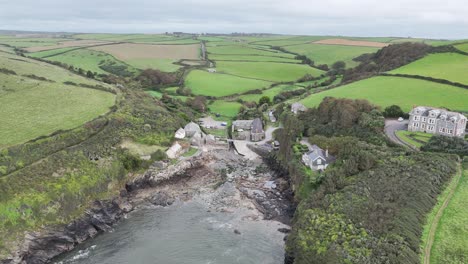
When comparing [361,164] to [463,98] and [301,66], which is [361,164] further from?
[301,66]

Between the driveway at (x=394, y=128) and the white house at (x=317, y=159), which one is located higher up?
the driveway at (x=394, y=128)

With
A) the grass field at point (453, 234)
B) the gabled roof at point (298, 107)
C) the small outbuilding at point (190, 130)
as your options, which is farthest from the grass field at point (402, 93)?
the grass field at point (453, 234)

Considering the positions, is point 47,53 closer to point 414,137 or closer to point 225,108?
point 225,108

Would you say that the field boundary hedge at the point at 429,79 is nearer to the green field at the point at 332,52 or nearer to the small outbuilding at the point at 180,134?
the green field at the point at 332,52

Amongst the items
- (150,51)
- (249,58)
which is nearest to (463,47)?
(249,58)

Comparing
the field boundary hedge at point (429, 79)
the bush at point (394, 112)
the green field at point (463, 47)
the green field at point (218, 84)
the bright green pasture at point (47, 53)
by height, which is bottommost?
the green field at point (218, 84)

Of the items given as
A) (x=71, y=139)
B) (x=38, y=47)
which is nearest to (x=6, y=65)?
(x=71, y=139)

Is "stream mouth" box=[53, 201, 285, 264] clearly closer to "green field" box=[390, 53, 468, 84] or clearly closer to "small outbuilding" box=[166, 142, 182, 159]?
"small outbuilding" box=[166, 142, 182, 159]
